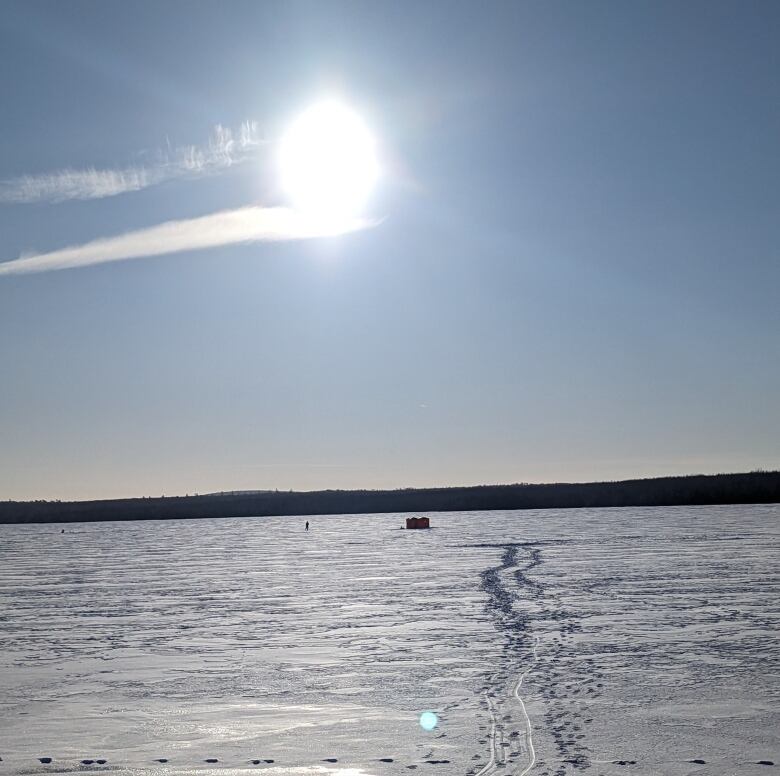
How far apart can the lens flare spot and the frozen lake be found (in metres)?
0.12

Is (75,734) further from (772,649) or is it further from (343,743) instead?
(772,649)

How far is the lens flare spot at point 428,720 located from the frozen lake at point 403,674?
0.40ft

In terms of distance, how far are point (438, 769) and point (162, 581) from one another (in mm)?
25400

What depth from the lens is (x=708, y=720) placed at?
Answer: 429 inches

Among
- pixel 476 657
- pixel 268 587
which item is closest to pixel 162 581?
pixel 268 587

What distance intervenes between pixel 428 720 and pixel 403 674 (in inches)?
120

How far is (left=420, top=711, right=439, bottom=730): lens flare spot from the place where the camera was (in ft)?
35.8

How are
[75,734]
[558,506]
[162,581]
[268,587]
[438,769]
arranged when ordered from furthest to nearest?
[558,506] → [162,581] → [268,587] → [75,734] → [438,769]

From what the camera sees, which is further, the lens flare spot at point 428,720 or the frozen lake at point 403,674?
the lens flare spot at point 428,720

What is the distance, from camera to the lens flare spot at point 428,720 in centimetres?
1091

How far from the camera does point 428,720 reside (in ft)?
36.8

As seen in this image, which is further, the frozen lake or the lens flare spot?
the lens flare spot

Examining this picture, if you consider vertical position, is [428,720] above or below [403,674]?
below

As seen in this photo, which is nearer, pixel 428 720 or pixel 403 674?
pixel 428 720
